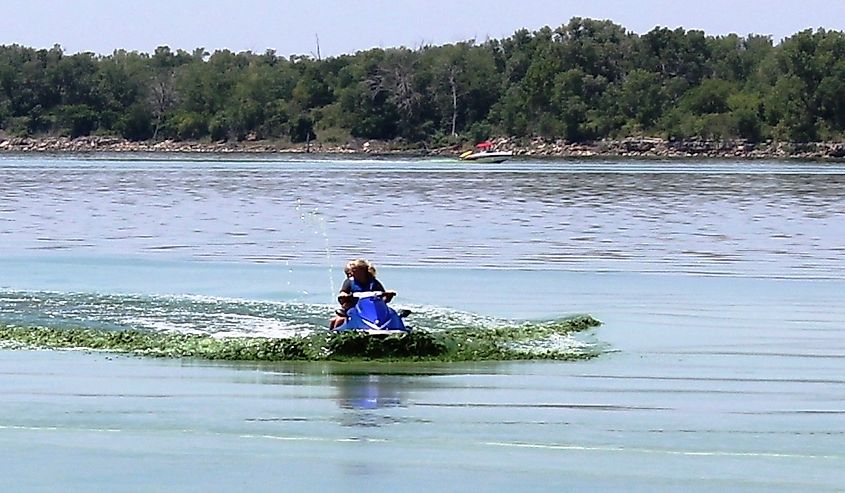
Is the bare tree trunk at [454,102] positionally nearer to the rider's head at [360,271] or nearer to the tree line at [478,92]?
the tree line at [478,92]

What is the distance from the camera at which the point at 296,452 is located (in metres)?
15.5

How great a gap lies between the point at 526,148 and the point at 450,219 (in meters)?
108

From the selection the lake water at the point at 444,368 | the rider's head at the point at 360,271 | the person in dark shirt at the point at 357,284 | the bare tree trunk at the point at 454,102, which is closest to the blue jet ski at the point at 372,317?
the person in dark shirt at the point at 357,284

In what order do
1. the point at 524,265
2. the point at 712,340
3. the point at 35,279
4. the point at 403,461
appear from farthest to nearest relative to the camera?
the point at 524,265
the point at 35,279
the point at 712,340
the point at 403,461

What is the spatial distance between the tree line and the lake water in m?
104

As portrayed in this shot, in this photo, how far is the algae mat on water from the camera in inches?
840

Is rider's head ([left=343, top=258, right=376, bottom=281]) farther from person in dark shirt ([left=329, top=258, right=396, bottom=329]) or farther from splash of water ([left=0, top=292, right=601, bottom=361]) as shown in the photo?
splash of water ([left=0, top=292, right=601, bottom=361])

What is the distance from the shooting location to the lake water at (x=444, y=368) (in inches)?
589

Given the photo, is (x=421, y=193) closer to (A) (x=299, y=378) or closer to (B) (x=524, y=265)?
(B) (x=524, y=265)

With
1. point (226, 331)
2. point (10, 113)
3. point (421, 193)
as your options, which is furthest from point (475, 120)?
point (226, 331)

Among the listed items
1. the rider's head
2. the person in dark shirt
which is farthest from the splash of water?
the rider's head

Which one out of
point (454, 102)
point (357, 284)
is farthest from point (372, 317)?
point (454, 102)

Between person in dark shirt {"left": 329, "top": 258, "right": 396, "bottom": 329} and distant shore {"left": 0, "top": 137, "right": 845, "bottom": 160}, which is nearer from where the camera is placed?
person in dark shirt {"left": 329, "top": 258, "right": 396, "bottom": 329}

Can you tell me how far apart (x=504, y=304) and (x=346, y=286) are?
731cm
